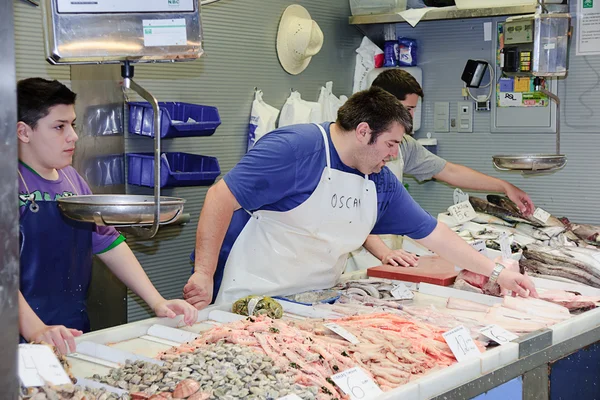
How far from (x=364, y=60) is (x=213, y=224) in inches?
137

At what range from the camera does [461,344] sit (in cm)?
265

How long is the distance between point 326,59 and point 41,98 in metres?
3.52

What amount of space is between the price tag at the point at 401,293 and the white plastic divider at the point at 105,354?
136 cm

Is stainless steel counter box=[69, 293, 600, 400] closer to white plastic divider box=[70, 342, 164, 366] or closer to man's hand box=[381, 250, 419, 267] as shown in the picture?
white plastic divider box=[70, 342, 164, 366]

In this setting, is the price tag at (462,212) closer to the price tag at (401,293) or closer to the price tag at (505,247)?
the price tag at (505,247)

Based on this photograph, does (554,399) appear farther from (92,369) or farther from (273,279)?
(92,369)

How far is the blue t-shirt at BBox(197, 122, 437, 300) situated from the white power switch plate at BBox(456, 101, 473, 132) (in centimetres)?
268

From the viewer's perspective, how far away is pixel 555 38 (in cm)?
422

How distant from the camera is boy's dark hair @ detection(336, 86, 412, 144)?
3463 mm

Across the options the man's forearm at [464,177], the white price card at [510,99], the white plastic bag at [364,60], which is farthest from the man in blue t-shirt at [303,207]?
the white plastic bag at [364,60]

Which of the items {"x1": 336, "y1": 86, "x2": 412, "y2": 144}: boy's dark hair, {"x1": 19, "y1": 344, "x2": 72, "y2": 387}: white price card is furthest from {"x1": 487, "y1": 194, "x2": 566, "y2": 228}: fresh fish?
{"x1": 19, "y1": 344, "x2": 72, "y2": 387}: white price card

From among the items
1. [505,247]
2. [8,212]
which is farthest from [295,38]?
[8,212]

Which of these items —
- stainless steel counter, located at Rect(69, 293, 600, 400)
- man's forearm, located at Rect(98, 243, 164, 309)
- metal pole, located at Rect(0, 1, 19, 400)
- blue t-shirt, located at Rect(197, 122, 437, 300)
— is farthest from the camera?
blue t-shirt, located at Rect(197, 122, 437, 300)

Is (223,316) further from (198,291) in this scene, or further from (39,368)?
(39,368)
